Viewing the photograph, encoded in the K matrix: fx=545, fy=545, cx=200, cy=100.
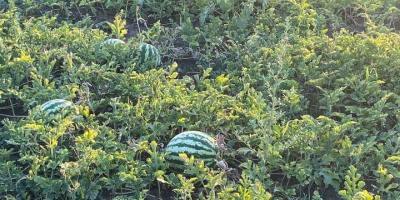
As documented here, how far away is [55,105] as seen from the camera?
3861mm

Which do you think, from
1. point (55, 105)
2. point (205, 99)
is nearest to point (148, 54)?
point (205, 99)

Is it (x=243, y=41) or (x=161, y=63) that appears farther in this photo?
(x=243, y=41)

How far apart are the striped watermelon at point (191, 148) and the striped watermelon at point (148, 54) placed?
1.27 metres

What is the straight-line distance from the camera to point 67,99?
4.01 meters

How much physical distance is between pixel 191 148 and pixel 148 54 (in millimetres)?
1459

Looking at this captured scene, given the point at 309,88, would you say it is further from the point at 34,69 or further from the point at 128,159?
the point at 34,69

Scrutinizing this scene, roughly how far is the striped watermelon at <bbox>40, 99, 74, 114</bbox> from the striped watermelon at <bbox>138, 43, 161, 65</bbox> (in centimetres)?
103

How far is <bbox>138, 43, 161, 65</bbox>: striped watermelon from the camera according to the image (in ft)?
15.7

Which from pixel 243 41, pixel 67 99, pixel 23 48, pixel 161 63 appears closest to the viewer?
pixel 67 99

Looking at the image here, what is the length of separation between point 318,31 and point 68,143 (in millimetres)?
2692

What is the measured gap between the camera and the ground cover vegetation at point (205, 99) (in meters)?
3.44

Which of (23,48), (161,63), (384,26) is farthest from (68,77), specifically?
(384,26)

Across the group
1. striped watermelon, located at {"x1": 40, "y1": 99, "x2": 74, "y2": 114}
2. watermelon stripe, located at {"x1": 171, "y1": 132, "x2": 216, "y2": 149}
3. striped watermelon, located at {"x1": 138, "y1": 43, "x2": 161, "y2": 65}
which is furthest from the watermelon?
watermelon stripe, located at {"x1": 171, "y1": 132, "x2": 216, "y2": 149}

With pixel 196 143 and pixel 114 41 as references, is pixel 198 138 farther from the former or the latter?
pixel 114 41
